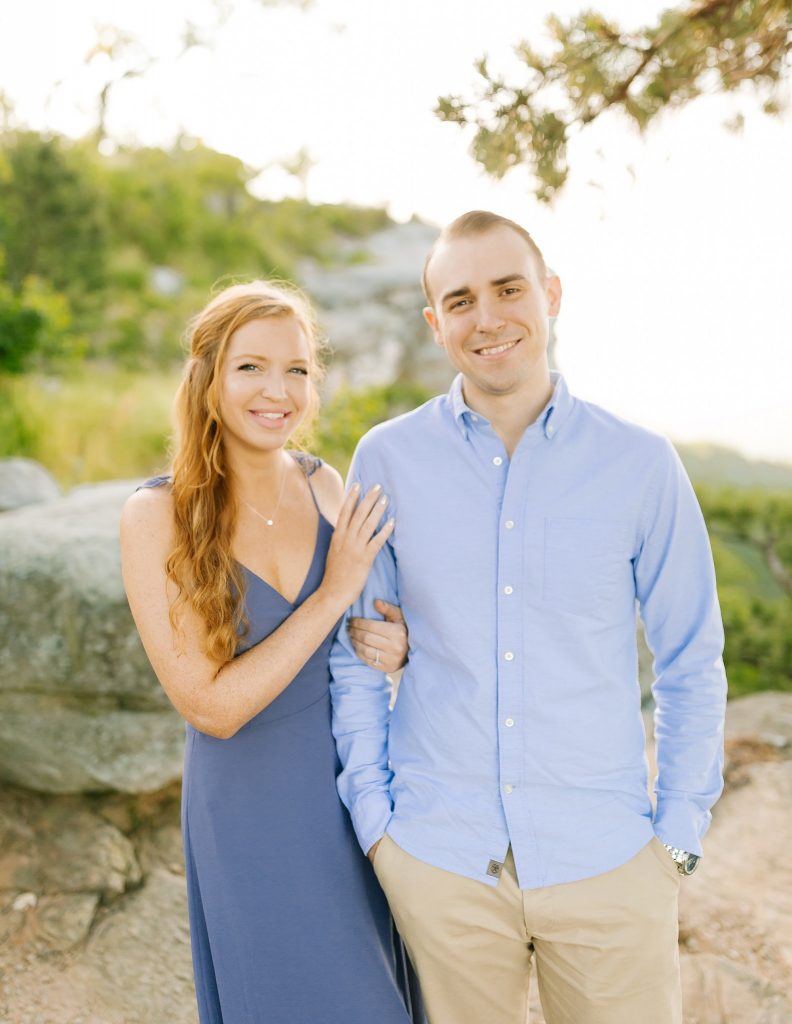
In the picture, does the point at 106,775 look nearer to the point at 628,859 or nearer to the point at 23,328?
the point at 628,859

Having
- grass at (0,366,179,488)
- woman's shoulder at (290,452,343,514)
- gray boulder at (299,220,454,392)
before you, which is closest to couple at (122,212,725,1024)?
woman's shoulder at (290,452,343,514)

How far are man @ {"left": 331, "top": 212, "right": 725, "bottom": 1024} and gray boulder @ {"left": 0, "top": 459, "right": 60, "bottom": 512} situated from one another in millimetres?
4942

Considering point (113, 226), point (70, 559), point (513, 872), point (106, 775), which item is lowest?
point (106, 775)

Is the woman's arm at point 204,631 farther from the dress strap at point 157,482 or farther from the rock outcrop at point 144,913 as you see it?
the rock outcrop at point 144,913

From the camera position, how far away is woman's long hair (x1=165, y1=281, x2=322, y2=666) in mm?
2164

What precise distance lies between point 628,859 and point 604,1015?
1.21 feet

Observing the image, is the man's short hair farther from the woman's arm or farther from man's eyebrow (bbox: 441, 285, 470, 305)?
the woman's arm

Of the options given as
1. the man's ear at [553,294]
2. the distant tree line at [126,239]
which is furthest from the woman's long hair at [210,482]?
the distant tree line at [126,239]

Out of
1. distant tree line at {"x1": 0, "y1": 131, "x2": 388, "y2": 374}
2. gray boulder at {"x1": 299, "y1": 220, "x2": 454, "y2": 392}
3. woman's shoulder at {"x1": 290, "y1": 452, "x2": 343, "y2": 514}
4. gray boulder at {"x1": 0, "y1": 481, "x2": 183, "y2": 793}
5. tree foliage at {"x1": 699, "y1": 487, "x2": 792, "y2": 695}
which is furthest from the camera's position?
gray boulder at {"x1": 299, "y1": 220, "x2": 454, "y2": 392}

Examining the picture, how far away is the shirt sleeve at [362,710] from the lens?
2182 millimetres

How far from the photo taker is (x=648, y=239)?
6.62 metres

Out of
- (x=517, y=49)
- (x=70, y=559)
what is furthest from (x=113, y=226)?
(x=517, y=49)

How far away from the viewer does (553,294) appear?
90.8 inches

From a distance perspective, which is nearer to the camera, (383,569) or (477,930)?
(477,930)
